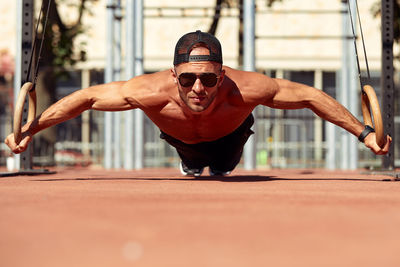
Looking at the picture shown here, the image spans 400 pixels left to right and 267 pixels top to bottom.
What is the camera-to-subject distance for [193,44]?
4.12 meters

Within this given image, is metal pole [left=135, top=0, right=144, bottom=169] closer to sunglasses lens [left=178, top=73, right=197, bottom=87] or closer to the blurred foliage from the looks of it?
the blurred foliage

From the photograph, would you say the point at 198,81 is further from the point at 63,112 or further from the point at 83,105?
the point at 63,112

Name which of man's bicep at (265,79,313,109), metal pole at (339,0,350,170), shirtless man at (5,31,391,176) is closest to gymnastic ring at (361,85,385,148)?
shirtless man at (5,31,391,176)

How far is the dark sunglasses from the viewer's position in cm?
406

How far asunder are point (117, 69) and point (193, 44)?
5635mm

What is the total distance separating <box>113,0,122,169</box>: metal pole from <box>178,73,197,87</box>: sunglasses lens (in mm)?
5408

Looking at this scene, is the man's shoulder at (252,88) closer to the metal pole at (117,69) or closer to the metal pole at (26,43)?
the metal pole at (26,43)

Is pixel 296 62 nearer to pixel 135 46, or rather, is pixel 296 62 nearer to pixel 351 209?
pixel 135 46

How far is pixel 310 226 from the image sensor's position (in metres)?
2.08

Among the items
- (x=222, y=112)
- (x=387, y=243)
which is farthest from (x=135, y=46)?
(x=387, y=243)

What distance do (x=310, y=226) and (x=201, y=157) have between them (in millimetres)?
3278

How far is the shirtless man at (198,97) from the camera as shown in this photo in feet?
13.5

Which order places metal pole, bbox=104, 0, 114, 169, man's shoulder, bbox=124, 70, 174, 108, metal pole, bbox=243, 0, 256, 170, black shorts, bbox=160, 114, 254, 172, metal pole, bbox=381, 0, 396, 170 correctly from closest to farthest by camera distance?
1. man's shoulder, bbox=124, 70, 174, 108
2. black shorts, bbox=160, 114, 254, 172
3. metal pole, bbox=381, 0, 396, 170
4. metal pole, bbox=243, 0, 256, 170
5. metal pole, bbox=104, 0, 114, 169

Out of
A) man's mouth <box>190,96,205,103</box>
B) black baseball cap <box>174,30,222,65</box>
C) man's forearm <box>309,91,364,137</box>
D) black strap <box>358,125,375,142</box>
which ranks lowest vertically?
black strap <box>358,125,375,142</box>
